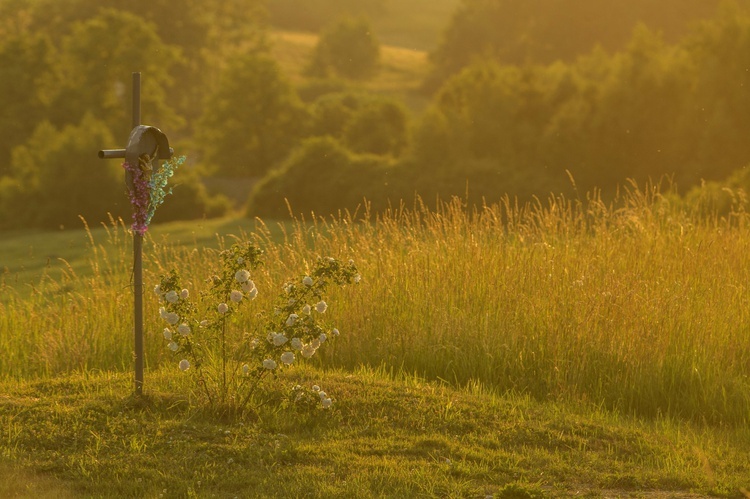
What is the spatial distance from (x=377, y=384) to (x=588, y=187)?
1834 centimetres

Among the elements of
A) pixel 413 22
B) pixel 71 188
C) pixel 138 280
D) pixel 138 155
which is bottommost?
pixel 71 188

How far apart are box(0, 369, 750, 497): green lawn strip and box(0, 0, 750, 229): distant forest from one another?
29.2ft

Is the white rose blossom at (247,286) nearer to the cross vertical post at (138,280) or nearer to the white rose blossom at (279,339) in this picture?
the white rose blossom at (279,339)

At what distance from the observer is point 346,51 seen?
6638 cm

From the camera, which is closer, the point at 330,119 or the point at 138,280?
the point at 138,280

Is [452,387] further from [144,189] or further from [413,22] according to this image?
[413,22]

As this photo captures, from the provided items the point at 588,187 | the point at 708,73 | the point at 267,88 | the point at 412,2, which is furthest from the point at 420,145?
the point at 412,2

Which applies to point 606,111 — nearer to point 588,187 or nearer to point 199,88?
point 588,187

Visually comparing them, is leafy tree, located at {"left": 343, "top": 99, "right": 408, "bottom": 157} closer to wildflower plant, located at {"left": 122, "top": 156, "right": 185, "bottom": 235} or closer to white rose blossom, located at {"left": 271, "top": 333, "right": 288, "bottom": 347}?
wildflower plant, located at {"left": 122, "top": 156, "right": 185, "bottom": 235}

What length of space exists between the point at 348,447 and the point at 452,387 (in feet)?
6.56

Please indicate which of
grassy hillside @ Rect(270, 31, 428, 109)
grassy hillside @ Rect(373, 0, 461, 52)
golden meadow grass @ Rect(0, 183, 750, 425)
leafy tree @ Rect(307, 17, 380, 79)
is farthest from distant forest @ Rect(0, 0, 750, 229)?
grassy hillside @ Rect(373, 0, 461, 52)

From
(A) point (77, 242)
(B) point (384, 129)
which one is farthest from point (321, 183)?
(B) point (384, 129)

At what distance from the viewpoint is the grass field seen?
5953mm

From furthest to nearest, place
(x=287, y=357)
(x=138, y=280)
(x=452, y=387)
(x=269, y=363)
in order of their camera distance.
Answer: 1. (x=452, y=387)
2. (x=138, y=280)
3. (x=269, y=363)
4. (x=287, y=357)
